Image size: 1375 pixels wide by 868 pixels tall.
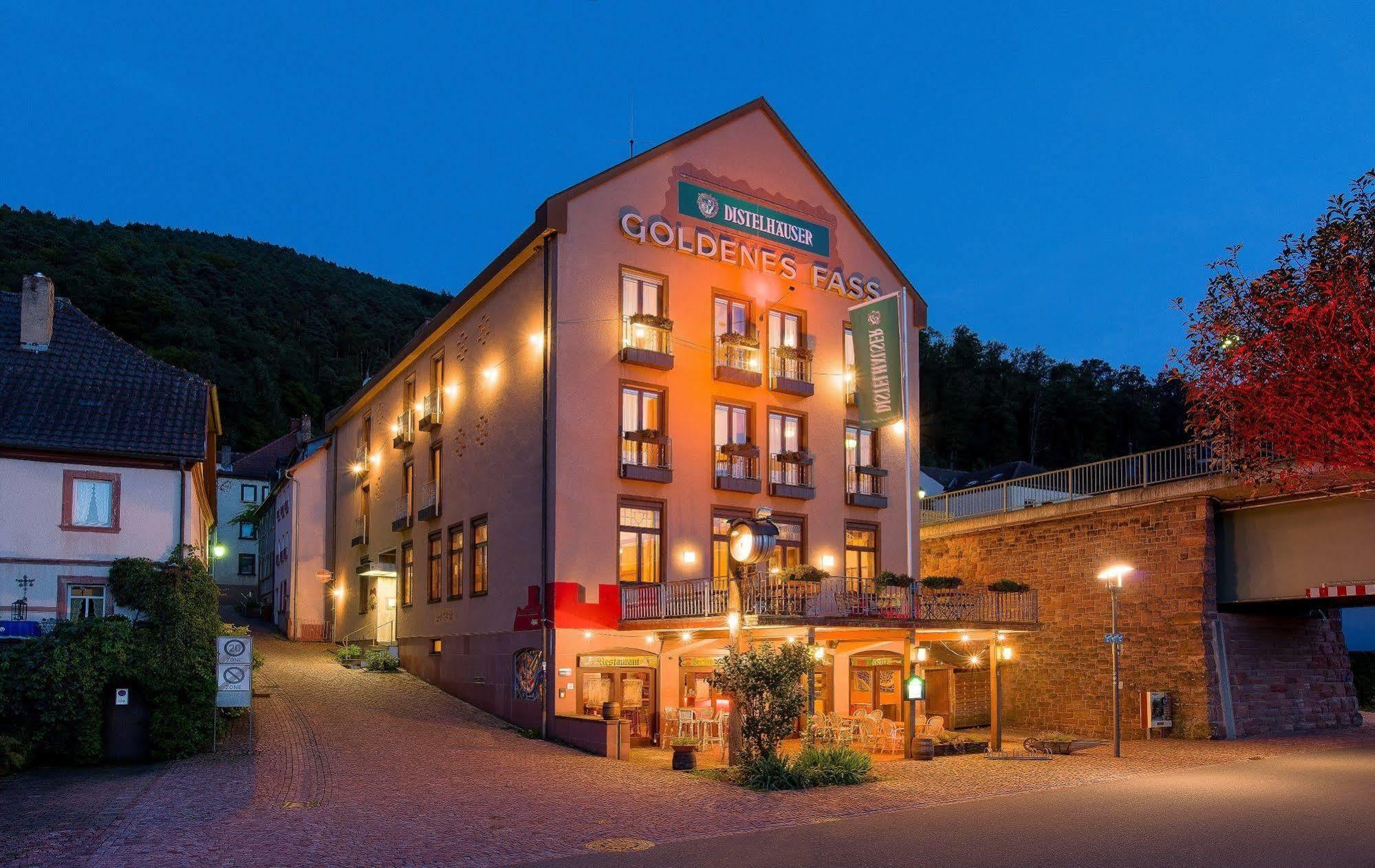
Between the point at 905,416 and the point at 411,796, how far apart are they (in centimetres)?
1493

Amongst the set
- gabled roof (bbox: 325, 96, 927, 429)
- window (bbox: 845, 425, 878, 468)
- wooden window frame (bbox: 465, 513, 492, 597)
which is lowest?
wooden window frame (bbox: 465, 513, 492, 597)

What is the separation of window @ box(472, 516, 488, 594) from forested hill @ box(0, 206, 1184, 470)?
155 feet

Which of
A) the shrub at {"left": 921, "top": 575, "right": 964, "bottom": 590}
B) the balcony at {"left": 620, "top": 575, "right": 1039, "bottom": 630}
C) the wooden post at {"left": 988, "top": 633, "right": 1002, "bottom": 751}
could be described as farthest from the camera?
the shrub at {"left": 921, "top": 575, "right": 964, "bottom": 590}

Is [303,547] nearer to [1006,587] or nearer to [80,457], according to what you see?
[80,457]

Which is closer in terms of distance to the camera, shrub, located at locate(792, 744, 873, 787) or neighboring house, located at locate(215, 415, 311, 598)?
shrub, located at locate(792, 744, 873, 787)

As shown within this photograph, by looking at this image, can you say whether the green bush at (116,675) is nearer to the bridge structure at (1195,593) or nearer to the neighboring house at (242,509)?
the bridge structure at (1195,593)

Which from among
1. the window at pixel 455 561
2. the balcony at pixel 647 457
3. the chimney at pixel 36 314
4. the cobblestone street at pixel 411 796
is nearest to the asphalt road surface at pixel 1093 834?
the cobblestone street at pixel 411 796

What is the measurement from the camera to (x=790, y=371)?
2825cm

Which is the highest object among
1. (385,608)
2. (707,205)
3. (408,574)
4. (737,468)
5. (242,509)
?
(707,205)

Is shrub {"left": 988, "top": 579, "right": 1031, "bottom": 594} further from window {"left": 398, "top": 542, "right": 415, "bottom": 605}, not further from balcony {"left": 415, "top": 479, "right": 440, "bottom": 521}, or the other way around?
window {"left": 398, "top": 542, "right": 415, "bottom": 605}

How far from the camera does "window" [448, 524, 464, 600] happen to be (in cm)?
2903

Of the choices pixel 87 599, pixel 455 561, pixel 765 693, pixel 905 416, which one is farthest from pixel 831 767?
pixel 87 599

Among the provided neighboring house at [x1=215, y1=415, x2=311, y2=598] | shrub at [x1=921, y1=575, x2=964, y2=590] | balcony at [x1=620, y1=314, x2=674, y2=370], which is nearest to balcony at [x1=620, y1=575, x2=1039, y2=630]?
shrub at [x1=921, y1=575, x2=964, y2=590]

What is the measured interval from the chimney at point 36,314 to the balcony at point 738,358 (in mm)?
15314
